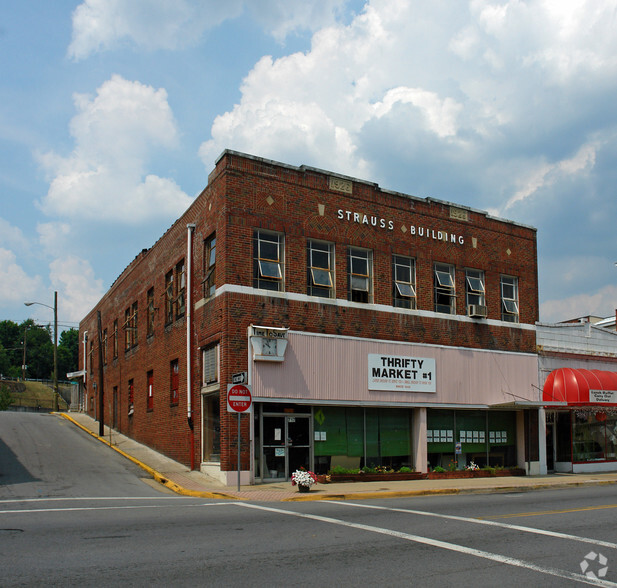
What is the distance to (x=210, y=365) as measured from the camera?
21.5 meters

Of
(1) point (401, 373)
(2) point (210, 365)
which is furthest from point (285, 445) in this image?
(1) point (401, 373)

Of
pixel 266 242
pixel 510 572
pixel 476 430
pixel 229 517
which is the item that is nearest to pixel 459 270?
pixel 476 430

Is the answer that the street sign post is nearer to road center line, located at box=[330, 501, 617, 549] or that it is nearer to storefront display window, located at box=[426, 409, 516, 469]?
road center line, located at box=[330, 501, 617, 549]

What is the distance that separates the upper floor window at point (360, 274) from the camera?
2291 cm

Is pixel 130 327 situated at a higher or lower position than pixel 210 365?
higher

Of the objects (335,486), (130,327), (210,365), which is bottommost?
(335,486)

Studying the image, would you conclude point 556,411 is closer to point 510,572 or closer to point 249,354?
point 249,354

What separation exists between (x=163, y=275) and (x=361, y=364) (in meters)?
9.67

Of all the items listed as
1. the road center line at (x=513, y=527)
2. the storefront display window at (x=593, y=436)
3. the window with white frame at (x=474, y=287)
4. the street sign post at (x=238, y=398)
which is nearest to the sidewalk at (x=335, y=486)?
the storefront display window at (x=593, y=436)

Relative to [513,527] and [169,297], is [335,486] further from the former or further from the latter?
[169,297]

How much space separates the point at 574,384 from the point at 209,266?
14489 mm

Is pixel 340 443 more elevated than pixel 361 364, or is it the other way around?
pixel 361 364

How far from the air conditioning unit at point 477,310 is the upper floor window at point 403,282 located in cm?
261

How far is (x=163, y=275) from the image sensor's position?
27328 mm
